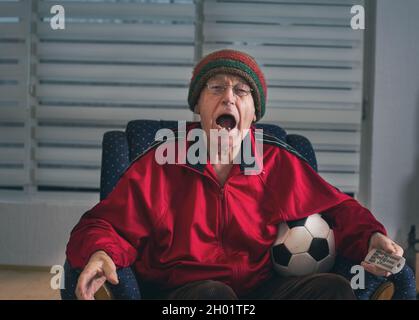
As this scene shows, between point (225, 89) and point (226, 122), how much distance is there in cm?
10

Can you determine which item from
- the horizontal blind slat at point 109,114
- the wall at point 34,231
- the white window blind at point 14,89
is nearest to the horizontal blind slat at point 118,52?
the white window blind at point 14,89

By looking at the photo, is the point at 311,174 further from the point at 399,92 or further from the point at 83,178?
the point at 83,178

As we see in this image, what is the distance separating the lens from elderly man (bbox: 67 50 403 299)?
55.3 inches

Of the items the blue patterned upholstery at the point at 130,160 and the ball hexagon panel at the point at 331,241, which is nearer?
the blue patterned upholstery at the point at 130,160

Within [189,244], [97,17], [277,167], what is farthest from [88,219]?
[97,17]

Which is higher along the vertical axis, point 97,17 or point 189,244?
point 97,17

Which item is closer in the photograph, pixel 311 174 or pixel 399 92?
pixel 311 174

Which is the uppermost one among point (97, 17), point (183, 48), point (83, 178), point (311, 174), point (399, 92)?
point (97, 17)

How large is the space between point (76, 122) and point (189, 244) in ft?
6.32

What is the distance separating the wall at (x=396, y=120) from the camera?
2910mm

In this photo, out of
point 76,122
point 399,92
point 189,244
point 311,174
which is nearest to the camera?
point 189,244

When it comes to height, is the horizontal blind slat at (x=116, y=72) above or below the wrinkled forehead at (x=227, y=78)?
above

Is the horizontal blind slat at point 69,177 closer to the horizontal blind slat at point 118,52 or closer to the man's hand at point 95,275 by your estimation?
the horizontal blind slat at point 118,52

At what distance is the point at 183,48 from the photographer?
3.02m
